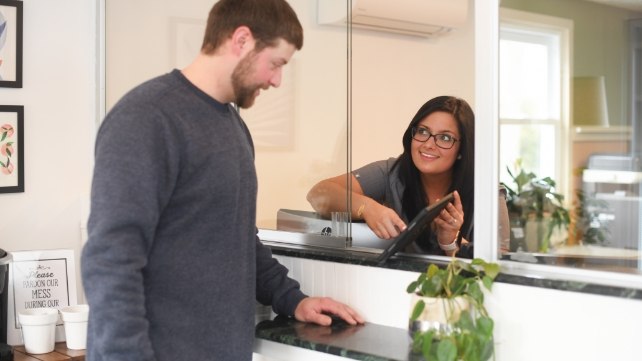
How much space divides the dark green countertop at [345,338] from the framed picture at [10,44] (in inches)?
60.0

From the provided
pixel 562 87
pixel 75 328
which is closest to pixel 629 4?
pixel 562 87

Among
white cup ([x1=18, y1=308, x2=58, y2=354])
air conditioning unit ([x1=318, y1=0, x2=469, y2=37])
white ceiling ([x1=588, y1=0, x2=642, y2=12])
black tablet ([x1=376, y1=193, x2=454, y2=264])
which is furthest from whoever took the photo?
air conditioning unit ([x1=318, y1=0, x2=469, y2=37])

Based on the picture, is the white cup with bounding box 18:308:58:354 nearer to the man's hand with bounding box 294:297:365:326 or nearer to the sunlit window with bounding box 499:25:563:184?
the man's hand with bounding box 294:297:365:326

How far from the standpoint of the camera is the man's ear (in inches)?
71.7

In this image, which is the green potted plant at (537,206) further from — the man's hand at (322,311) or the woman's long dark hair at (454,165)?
the man's hand at (322,311)

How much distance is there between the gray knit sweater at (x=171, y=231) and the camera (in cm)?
165

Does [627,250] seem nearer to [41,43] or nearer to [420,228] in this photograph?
[420,228]

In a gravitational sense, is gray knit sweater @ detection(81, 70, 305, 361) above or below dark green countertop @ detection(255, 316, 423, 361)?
above

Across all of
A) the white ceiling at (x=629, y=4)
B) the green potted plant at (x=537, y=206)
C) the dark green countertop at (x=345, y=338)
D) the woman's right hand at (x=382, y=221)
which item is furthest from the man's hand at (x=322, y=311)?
the white ceiling at (x=629, y=4)

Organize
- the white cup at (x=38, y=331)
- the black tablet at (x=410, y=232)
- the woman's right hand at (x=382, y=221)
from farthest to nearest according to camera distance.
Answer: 1. the white cup at (x=38, y=331)
2. the woman's right hand at (x=382, y=221)
3. the black tablet at (x=410, y=232)

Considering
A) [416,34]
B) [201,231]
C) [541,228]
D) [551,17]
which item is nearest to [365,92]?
[416,34]

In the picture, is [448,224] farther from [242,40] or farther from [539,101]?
[539,101]

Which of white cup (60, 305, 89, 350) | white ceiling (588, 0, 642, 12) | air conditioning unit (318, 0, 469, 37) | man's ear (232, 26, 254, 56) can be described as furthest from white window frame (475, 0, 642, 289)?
white ceiling (588, 0, 642, 12)

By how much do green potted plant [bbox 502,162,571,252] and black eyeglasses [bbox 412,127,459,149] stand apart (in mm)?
254
